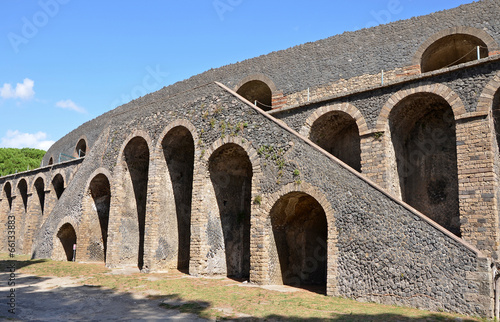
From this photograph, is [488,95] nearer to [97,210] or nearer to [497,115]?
[497,115]

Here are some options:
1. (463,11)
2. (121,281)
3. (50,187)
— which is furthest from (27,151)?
(463,11)

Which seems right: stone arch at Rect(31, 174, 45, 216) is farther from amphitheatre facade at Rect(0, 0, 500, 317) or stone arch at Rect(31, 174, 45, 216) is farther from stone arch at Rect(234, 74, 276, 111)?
stone arch at Rect(234, 74, 276, 111)

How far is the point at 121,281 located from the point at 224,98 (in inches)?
255

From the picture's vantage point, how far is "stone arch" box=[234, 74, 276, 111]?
18183 mm

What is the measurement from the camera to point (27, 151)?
1769 inches

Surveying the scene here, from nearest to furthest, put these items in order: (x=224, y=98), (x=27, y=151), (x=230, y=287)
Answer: (x=230, y=287) < (x=224, y=98) < (x=27, y=151)

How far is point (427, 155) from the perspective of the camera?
41.1ft

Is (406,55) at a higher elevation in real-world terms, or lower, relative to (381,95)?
higher

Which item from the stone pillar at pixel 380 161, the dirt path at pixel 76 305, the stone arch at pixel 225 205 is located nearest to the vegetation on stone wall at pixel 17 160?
the stone arch at pixel 225 205

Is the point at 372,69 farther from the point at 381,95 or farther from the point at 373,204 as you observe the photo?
Result: the point at 373,204

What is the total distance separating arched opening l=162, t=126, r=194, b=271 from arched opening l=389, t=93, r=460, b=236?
745 centimetres

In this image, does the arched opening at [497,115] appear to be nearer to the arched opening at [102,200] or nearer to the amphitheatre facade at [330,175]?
the amphitheatre facade at [330,175]

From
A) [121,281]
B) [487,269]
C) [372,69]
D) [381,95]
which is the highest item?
[372,69]

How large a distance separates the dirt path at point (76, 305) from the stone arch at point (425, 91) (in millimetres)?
7636
